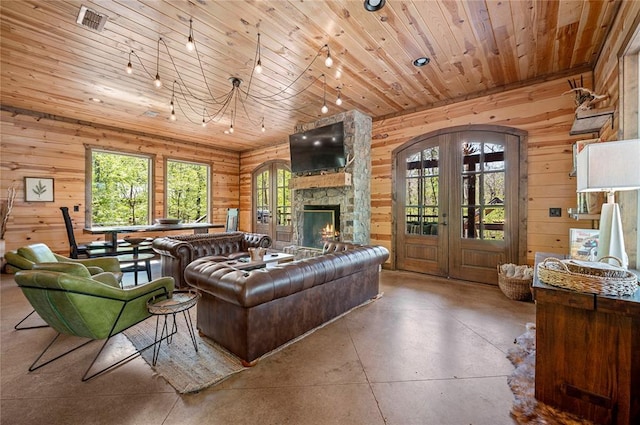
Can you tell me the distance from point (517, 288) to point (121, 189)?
8370 millimetres

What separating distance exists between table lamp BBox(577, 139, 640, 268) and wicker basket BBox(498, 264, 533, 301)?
198 cm

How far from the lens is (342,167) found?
5.23m

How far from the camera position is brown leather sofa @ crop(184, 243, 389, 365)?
6.88 feet

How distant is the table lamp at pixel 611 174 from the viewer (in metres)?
1.54

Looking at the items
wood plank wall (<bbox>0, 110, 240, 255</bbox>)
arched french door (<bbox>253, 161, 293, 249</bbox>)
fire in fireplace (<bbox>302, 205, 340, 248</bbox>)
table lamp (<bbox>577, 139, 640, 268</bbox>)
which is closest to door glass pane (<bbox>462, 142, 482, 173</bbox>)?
fire in fireplace (<bbox>302, 205, 340, 248</bbox>)

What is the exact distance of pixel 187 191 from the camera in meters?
7.72

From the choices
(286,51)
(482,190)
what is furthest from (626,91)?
(286,51)

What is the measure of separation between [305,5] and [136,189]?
21.3 feet

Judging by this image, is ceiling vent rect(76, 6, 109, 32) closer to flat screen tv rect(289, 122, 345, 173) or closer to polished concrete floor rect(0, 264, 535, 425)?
polished concrete floor rect(0, 264, 535, 425)

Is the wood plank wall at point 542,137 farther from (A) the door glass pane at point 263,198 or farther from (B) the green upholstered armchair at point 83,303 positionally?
(A) the door glass pane at point 263,198

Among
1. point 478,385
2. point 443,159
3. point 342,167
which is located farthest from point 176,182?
point 478,385

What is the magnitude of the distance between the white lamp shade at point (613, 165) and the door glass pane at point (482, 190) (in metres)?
2.72

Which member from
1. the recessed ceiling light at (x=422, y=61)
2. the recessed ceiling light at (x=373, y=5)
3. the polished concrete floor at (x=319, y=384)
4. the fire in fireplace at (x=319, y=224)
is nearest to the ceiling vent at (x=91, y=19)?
the recessed ceiling light at (x=373, y=5)

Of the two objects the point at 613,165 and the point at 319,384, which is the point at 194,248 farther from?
the point at 613,165
